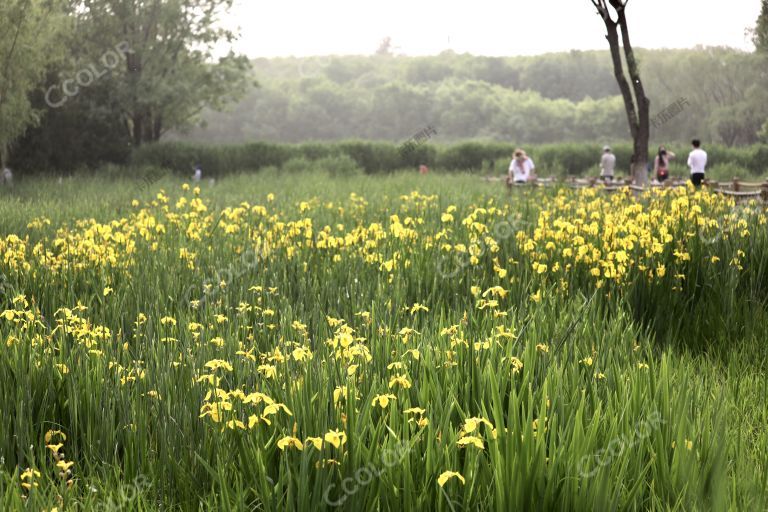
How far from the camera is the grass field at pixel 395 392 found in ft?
8.91

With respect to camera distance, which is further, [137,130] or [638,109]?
[137,130]

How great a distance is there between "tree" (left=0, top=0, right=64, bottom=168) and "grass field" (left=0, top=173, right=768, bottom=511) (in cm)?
1687

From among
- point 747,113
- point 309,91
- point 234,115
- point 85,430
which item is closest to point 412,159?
point 85,430

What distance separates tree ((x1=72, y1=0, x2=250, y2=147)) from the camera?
115ft

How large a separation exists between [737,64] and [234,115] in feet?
216

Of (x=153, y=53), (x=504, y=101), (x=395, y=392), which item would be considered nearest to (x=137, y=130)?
(x=153, y=53)

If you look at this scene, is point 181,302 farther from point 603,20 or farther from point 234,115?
point 234,115

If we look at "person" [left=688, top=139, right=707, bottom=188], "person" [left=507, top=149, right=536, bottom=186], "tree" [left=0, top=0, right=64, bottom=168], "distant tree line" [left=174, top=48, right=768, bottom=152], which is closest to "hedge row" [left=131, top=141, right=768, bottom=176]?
"tree" [left=0, top=0, right=64, bottom=168]

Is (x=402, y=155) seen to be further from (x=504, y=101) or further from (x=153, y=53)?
(x=504, y=101)

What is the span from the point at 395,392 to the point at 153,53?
36.8m

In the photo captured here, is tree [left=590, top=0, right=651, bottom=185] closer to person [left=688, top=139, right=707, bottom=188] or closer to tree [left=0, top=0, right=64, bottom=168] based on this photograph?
person [left=688, top=139, right=707, bottom=188]

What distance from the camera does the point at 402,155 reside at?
1544 inches

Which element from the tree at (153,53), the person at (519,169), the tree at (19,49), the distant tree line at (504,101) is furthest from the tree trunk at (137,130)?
the distant tree line at (504,101)

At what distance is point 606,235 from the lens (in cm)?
680
